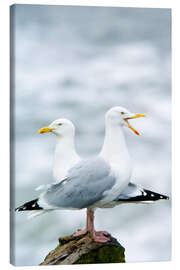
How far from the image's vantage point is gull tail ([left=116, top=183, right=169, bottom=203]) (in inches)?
242

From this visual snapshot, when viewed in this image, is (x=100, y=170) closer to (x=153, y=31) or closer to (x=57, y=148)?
(x=57, y=148)

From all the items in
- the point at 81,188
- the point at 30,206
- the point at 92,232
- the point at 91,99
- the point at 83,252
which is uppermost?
the point at 91,99

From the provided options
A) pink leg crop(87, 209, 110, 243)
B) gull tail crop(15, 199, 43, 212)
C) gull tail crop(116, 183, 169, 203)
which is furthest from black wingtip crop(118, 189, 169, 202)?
gull tail crop(15, 199, 43, 212)

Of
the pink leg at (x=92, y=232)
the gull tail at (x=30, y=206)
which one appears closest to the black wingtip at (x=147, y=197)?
the pink leg at (x=92, y=232)

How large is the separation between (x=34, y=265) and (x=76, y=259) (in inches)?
12.8

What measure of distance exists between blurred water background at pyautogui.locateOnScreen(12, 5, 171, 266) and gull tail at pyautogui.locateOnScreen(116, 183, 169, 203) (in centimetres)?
7

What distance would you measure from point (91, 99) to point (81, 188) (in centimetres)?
77

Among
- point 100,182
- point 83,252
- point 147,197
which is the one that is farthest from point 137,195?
point 83,252

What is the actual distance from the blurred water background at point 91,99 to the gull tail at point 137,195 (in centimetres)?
7

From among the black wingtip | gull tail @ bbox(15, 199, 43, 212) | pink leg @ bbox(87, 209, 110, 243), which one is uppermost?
the black wingtip

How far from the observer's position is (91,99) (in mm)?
6250

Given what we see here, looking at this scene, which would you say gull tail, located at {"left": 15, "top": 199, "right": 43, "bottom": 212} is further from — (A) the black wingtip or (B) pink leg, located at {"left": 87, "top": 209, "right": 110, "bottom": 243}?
(A) the black wingtip

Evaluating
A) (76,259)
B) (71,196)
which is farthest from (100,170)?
(76,259)

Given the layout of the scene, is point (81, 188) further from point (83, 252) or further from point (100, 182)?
point (83, 252)
